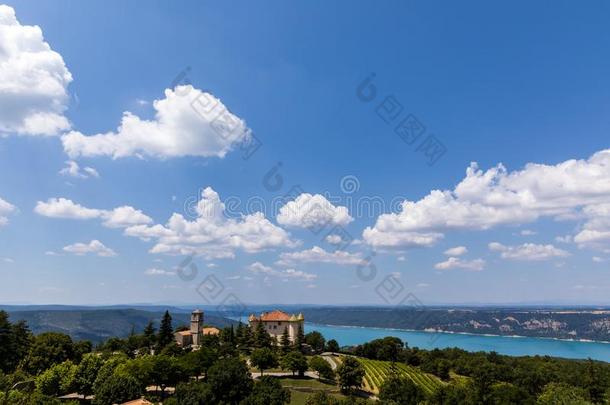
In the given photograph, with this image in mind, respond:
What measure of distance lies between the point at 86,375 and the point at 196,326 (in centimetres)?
2993

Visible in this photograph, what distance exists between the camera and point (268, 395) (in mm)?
37219

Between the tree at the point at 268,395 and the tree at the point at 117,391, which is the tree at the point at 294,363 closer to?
the tree at the point at 268,395

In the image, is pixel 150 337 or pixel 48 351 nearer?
pixel 48 351

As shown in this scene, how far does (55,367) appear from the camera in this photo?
1740 inches

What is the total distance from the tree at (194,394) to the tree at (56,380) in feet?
46.5

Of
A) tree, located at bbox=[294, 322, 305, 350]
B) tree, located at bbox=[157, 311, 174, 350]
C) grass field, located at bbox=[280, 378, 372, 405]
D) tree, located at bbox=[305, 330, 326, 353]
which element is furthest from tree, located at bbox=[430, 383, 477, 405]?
tree, located at bbox=[157, 311, 174, 350]

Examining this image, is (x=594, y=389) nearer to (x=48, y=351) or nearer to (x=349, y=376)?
(x=349, y=376)

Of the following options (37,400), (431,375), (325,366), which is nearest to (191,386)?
(37,400)

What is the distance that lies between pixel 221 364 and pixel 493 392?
30.2m

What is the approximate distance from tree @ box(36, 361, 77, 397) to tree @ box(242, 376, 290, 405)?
2087 cm

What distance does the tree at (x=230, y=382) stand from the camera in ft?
127

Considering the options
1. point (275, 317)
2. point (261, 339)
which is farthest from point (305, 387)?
point (275, 317)

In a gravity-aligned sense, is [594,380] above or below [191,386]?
below

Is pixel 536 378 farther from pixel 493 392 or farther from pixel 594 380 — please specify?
pixel 493 392
